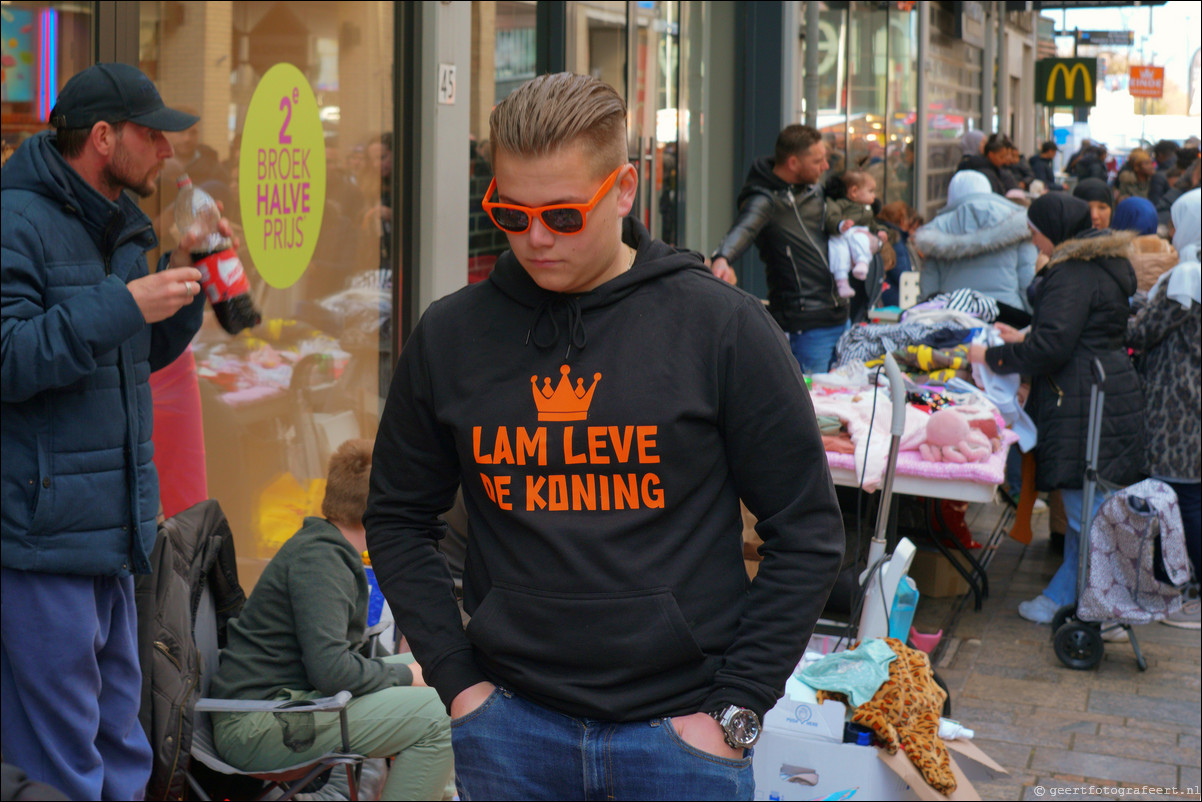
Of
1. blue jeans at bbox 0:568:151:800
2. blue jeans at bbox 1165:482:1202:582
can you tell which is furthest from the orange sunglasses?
blue jeans at bbox 1165:482:1202:582

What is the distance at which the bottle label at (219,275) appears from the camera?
333 centimetres

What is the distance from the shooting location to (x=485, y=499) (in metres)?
1.96

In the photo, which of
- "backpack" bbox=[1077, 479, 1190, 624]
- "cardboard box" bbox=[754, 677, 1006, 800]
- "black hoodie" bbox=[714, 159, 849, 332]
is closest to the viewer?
"cardboard box" bbox=[754, 677, 1006, 800]

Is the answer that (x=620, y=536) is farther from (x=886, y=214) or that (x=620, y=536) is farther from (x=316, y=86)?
(x=886, y=214)

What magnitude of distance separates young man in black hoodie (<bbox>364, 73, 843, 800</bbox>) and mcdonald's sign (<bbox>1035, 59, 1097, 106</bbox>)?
19.7 metres

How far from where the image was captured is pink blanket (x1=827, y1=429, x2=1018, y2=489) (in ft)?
16.5

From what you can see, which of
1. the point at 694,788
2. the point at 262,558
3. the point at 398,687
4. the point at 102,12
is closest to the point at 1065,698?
the point at 398,687

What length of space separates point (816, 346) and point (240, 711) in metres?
4.76

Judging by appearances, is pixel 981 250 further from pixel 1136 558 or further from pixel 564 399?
pixel 564 399

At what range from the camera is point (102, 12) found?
12.6 feet

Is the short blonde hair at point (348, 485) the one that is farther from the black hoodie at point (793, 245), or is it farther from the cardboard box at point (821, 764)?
the black hoodie at point (793, 245)

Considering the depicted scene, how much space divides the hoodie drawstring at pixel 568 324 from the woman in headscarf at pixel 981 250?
Result: 20.8 ft

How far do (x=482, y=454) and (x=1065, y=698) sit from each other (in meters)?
4.20

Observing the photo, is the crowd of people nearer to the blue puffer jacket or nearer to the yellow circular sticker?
the blue puffer jacket
